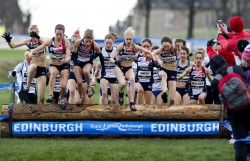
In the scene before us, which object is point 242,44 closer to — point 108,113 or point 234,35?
point 234,35

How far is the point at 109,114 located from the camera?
53.6 ft

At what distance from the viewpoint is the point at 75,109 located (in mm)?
16453

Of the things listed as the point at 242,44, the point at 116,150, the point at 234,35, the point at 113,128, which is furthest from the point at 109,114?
the point at 242,44

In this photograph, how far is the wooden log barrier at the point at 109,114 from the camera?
53.5ft

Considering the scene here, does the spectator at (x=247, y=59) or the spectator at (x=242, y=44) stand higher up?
the spectator at (x=242, y=44)

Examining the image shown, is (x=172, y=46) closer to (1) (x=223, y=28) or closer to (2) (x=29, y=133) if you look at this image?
(1) (x=223, y=28)

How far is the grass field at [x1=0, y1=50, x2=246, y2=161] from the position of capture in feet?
44.7


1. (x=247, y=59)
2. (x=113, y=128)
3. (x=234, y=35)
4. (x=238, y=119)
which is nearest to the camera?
(x=238, y=119)

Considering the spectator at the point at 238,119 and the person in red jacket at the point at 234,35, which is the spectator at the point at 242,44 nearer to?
the person in red jacket at the point at 234,35

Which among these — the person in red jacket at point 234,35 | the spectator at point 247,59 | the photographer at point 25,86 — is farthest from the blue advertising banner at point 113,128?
the spectator at point 247,59

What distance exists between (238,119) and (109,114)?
190 inches

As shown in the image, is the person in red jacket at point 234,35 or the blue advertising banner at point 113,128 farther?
the blue advertising banner at point 113,128

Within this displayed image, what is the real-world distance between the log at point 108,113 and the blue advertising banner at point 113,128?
145 millimetres

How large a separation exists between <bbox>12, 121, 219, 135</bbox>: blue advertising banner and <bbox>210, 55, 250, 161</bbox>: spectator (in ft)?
13.5
